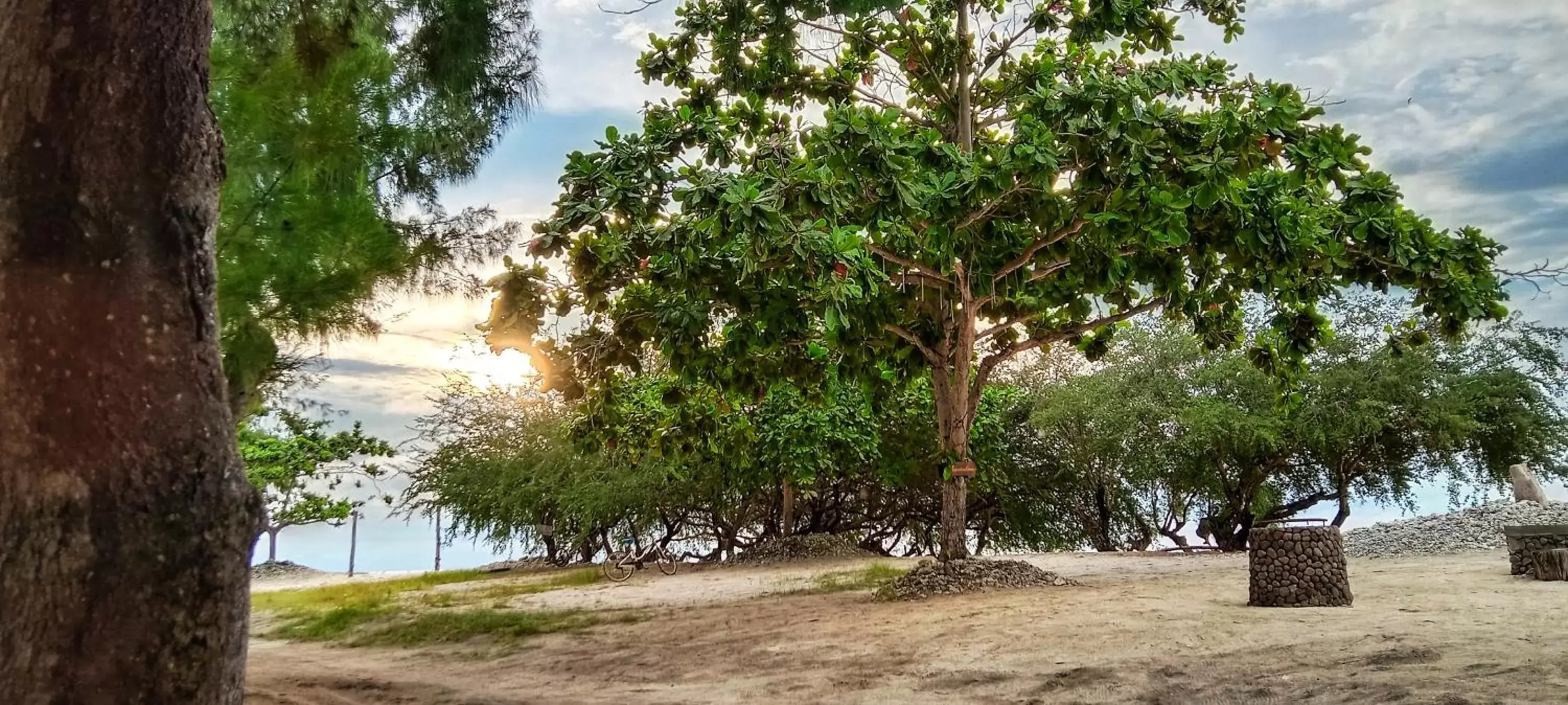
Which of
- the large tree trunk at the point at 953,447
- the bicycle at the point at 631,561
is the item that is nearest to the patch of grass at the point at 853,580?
the large tree trunk at the point at 953,447

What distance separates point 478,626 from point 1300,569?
5.93m

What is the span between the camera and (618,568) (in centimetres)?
1274

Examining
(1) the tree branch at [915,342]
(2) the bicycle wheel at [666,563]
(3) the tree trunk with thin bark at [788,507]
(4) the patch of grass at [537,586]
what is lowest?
(4) the patch of grass at [537,586]

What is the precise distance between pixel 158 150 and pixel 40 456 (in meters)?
0.70

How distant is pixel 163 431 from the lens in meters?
1.92

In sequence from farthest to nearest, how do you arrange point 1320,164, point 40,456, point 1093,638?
point 1320,164, point 1093,638, point 40,456

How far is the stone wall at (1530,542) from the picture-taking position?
6914 millimetres

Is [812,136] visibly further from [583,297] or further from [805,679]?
[805,679]

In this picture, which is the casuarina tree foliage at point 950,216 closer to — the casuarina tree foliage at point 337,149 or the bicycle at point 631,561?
the casuarina tree foliage at point 337,149

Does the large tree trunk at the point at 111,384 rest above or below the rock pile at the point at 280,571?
above

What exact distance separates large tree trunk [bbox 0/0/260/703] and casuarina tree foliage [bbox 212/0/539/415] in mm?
2889

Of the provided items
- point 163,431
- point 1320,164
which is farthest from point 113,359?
point 1320,164

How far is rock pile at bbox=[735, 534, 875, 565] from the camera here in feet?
43.8

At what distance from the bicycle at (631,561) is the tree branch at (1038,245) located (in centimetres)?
685
